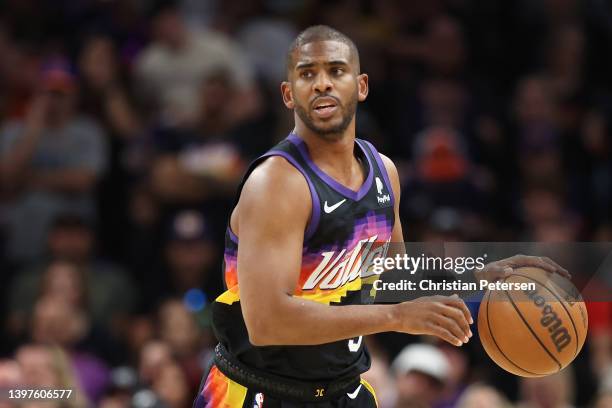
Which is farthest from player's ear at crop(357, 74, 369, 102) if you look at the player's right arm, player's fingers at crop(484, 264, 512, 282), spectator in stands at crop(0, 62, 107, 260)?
spectator in stands at crop(0, 62, 107, 260)

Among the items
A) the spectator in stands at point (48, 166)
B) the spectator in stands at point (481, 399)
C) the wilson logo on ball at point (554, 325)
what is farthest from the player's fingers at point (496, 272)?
the spectator in stands at point (48, 166)

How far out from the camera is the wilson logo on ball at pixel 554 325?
4.80m

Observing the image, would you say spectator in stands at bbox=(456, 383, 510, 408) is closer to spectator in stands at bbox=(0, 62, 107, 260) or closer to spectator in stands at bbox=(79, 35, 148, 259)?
spectator in stands at bbox=(79, 35, 148, 259)

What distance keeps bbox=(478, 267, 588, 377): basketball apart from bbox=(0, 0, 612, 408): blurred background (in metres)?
2.93

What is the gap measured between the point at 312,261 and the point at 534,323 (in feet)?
3.20

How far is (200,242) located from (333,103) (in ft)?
15.7

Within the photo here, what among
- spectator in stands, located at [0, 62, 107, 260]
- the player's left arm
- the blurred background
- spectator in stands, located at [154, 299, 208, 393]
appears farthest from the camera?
spectator in stands, located at [0, 62, 107, 260]

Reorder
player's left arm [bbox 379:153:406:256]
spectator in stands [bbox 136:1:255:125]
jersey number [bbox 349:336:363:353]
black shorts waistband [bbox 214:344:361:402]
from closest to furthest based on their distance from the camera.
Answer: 1. black shorts waistband [bbox 214:344:361:402]
2. jersey number [bbox 349:336:363:353]
3. player's left arm [bbox 379:153:406:256]
4. spectator in stands [bbox 136:1:255:125]

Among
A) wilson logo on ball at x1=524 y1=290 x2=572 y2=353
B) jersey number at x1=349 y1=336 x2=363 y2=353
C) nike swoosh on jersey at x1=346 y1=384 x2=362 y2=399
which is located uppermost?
wilson logo on ball at x1=524 y1=290 x2=572 y2=353

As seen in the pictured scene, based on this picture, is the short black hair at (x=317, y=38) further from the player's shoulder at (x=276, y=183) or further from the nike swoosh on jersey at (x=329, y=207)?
the nike swoosh on jersey at (x=329, y=207)

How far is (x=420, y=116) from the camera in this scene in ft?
34.1

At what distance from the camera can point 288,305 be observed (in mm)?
4395

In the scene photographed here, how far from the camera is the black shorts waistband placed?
485cm

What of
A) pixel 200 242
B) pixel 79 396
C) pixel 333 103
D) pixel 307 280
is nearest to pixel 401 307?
pixel 307 280
